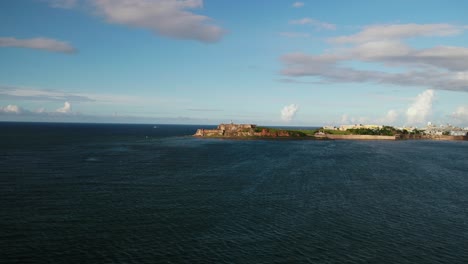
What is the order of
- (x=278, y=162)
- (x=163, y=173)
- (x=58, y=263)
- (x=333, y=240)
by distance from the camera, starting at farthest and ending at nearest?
(x=278, y=162)
(x=163, y=173)
(x=333, y=240)
(x=58, y=263)

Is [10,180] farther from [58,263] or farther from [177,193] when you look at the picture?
[58,263]

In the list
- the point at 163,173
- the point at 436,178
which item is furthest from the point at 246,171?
the point at 436,178

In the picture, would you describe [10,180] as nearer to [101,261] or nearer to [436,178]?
[101,261]

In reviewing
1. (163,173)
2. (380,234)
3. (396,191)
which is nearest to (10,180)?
(163,173)

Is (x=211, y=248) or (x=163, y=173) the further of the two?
(x=163, y=173)

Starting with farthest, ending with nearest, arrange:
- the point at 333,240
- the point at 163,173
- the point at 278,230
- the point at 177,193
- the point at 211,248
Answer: the point at 163,173, the point at 177,193, the point at 278,230, the point at 333,240, the point at 211,248

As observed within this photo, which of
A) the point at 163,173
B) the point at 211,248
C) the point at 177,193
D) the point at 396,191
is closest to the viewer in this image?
the point at 211,248
